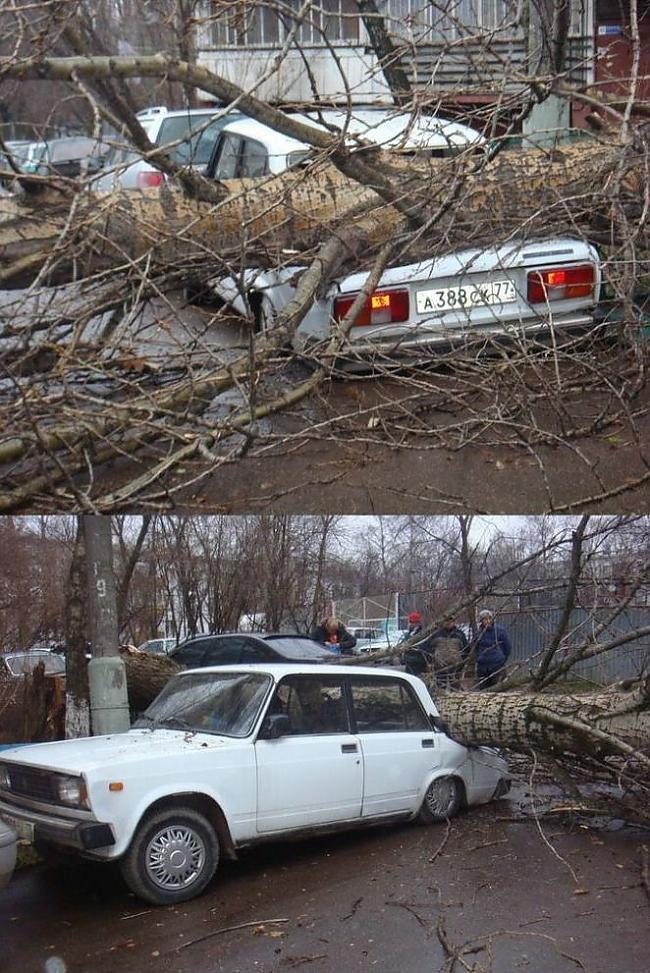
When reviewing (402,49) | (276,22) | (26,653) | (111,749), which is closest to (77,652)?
(26,653)

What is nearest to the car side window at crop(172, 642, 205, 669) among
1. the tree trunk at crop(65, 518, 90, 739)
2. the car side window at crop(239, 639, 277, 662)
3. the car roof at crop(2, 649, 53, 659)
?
the car side window at crop(239, 639, 277, 662)

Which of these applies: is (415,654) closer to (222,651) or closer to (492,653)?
(492,653)

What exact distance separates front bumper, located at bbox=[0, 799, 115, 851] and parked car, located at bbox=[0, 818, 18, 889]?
0.32 metres

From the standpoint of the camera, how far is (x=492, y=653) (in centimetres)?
759

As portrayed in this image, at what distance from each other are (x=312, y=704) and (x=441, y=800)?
139 centimetres

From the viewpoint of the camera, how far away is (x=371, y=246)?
707cm

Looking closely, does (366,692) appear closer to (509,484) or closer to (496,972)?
(509,484)

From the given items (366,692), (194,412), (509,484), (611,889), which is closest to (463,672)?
(366,692)

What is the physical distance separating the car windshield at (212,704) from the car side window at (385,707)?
32.1 inches

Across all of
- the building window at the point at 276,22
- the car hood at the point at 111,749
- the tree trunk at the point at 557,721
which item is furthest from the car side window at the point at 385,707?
the building window at the point at 276,22

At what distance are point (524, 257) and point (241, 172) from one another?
3.37m

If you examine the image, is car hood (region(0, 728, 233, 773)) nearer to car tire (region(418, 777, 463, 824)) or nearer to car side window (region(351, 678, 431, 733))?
car side window (region(351, 678, 431, 733))

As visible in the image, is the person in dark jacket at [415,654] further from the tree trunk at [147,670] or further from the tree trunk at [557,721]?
the tree trunk at [147,670]

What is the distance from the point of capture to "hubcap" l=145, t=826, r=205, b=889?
514cm
